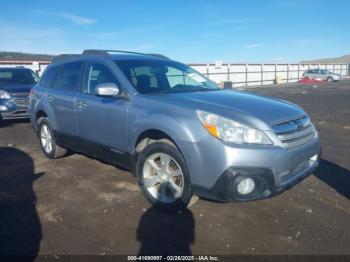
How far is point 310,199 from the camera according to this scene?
4406mm

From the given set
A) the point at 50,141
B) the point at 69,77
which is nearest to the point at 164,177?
the point at 69,77

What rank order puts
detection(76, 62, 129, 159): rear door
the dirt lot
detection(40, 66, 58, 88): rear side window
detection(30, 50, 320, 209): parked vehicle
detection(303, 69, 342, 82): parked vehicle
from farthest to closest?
detection(303, 69, 342, 82): parked vehicle < detection(40, 66, 58, 88): rear side window < detection(76, 62, 129, 159): rear door < detection(30, 50, 320, 209): parked vehicle < the dirt lot

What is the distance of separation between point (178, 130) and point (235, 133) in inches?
24.2

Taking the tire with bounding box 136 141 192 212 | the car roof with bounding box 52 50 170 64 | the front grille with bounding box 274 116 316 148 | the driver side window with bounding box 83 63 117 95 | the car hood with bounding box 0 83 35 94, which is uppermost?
the car roof with bounding box 52 50 170 64

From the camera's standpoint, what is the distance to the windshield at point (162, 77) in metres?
4.58

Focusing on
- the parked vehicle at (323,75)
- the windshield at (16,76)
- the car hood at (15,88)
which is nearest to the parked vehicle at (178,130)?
the car hood at (15,88)

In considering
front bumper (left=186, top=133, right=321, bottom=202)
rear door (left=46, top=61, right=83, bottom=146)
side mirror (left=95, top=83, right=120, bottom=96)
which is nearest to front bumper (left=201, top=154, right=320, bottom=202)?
front bumper (left=186, top=133, right=321, bottom=202)

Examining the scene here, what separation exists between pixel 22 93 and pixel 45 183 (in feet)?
20.0

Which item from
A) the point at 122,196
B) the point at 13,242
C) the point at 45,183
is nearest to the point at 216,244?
the point at 122,196

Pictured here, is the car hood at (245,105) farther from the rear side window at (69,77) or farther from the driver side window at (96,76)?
the rear side window at (69,77)

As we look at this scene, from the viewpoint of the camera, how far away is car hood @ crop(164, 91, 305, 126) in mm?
3750

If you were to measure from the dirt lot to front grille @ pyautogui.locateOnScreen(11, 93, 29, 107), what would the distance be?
5.08 meters

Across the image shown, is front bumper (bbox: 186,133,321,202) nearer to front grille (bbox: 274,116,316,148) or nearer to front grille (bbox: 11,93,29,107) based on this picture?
front grille (bbox: 274,116,316,148)

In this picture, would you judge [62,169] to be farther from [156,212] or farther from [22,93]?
[22,93]
